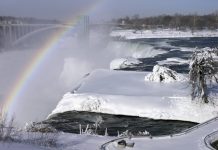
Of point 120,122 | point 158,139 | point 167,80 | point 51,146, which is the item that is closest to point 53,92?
point 167,80

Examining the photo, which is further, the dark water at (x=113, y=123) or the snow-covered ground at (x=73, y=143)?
the dark water at (x=113, y=123)

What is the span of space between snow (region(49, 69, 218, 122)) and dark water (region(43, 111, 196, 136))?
0.45 m

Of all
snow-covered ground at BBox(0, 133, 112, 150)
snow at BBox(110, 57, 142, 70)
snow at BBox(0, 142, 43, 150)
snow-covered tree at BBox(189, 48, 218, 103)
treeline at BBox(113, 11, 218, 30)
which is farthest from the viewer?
treeline at BBox(113, 11, 218, 30)

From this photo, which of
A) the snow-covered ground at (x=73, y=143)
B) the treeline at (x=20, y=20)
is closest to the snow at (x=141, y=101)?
the snow-covered ground at (x=73, y=143)

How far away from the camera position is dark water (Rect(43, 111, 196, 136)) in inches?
894

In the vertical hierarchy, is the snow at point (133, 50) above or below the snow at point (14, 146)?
above

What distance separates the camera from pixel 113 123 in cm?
2419

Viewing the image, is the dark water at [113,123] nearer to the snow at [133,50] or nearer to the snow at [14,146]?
the snow at [14,146]

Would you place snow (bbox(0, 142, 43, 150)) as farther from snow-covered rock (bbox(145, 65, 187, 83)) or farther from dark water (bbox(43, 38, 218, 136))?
snow-covered rock (bbox(145, 65, 187, 83))

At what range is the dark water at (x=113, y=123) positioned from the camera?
22.7 m

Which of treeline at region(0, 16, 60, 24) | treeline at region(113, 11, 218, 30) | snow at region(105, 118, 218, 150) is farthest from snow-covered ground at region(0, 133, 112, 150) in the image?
treeline at region(113, 11, 218, 30)

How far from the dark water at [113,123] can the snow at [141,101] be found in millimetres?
448

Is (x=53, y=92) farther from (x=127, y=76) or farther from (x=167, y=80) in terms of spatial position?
(x=167, y=80)

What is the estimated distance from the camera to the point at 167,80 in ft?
108
